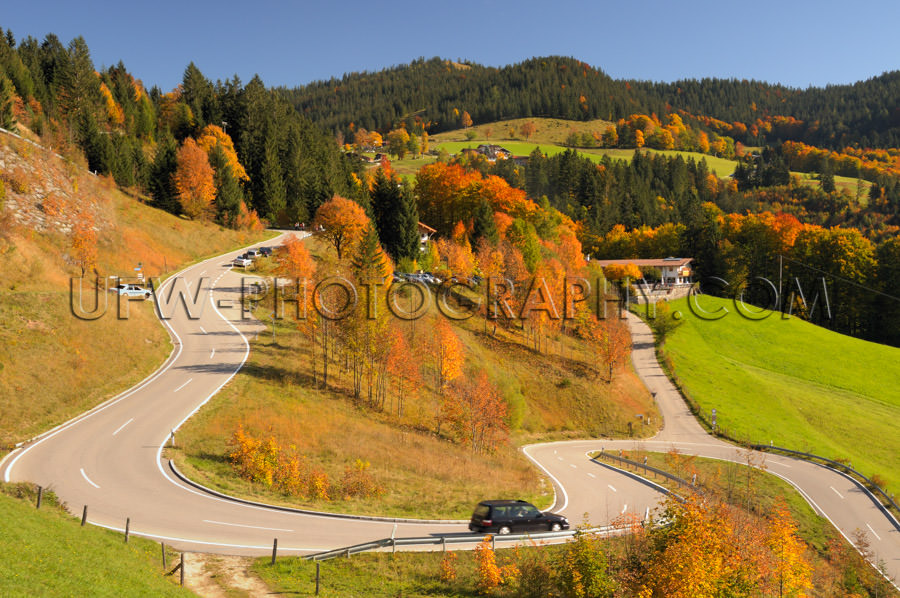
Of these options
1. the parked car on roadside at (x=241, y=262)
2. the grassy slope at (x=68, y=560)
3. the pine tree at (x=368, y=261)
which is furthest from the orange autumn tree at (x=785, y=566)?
the parked car on roadside at (x=241, y=262)

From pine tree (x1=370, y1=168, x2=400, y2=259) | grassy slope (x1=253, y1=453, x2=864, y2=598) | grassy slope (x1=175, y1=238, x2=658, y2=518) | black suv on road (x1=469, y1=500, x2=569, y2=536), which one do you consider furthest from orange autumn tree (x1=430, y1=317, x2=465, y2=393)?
pine tree (x1=370, y1=168, x2=400, y2=259)

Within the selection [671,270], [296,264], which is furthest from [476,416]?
[671,270]

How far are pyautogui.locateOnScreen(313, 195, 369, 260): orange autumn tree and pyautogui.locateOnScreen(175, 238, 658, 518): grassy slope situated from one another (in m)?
14.6

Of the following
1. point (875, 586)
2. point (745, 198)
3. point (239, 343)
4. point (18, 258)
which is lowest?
point (875, 586)

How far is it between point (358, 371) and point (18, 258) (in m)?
28.2

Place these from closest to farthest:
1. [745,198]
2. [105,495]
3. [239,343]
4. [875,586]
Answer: [105,495] → [875,586] → [239,343] → [745,198]

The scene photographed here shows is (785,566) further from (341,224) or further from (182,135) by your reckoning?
(182,135)

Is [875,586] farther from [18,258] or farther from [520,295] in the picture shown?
[18,258]

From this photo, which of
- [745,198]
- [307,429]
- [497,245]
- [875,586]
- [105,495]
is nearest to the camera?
[105,495]

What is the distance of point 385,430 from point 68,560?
978 inches

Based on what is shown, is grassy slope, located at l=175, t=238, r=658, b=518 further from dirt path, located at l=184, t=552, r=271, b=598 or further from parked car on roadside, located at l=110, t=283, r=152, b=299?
parked car on roadside, located at l=110, t=283, r=152, b=299

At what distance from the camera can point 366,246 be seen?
4847 centimetres

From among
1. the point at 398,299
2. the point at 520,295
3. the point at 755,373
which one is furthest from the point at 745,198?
the point at 398,299

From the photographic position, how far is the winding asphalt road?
2080 centimetres
